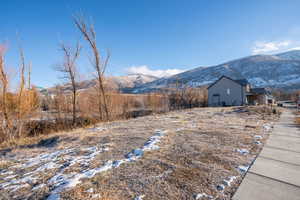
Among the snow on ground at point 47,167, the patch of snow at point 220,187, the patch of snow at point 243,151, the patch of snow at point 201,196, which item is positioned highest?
the patch of snow at point 243,151

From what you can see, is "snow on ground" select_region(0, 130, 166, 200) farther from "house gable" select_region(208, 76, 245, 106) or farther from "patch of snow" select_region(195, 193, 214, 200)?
"house gable" select_region(208, 76, 245, 106)

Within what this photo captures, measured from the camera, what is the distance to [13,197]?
1950 millimetres

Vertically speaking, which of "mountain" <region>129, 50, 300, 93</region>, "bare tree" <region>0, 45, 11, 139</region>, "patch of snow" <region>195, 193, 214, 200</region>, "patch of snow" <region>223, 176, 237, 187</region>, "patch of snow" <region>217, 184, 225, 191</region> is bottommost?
"patch of snow" <region>195, 193, 214, 200</region>

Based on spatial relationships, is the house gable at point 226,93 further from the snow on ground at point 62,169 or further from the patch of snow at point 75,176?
the patch of snow at point 75,176

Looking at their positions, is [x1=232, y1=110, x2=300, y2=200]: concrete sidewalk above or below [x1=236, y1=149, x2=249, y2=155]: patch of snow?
below

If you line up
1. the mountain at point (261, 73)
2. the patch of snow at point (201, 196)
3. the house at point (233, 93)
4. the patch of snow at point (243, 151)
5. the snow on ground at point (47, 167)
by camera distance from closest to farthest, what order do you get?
the patch of snow at point (201, 196)
the snow on ground at point (47, 167)
the patch of snow at point (243, 151)
the house at point (233, 93)
the mountain at point (261, 73)

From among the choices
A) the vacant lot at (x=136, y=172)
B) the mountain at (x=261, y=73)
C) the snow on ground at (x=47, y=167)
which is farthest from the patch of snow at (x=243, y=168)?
the mountain at (x=261, y=73)

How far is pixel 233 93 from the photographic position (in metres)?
23.3

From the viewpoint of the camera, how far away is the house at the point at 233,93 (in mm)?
22719

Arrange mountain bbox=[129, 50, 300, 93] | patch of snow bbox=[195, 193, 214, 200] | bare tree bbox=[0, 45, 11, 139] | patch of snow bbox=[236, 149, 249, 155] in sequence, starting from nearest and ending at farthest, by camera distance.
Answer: patch of snow bbox=[195, 193, 214, 200] < patch of snow bbox=[236, 149, 249, 155] < bare tree bbox=[0, 45, 11, 139] < mountain bbox=[129, 50, 300, 93]

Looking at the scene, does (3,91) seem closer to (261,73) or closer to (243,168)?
(243,168)

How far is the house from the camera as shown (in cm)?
2272

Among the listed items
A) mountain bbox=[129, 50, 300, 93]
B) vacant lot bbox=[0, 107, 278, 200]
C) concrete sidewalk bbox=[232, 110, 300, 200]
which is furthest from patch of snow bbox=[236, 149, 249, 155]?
mountain bbox=[129, 50, 300, 93]

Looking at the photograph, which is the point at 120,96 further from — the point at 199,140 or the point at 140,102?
the point at 199,140
